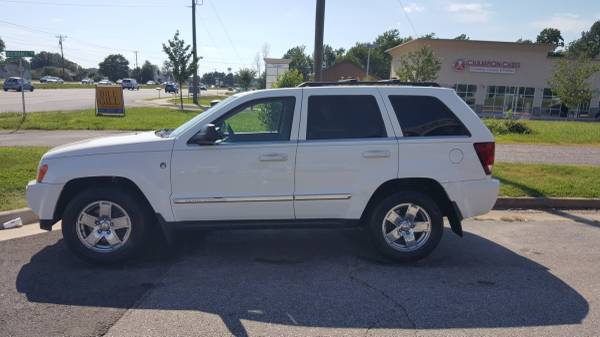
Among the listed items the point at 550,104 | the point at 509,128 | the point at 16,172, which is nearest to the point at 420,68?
the point at 509,128

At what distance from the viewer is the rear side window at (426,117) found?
469cm

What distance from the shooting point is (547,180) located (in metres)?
8.67

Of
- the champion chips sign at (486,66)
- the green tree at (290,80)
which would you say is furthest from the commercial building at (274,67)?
the champion chips sign at (486,66)

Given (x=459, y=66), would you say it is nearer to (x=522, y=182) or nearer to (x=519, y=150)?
(x=519, y=150)

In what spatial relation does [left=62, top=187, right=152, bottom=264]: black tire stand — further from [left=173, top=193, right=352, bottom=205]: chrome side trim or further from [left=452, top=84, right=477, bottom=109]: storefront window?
[left=452, top=84, right=477, bottom=109]: storefront window

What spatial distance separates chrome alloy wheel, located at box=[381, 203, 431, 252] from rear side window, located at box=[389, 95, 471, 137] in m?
0.85

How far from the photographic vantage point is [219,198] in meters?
4.47

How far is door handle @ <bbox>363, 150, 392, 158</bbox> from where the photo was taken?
452cm

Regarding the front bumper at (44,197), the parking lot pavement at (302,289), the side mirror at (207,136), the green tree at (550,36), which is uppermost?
the green tree at (550,36)

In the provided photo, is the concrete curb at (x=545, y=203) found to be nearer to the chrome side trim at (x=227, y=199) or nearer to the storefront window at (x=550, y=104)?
the chrome side trim at (x=227, y=199)

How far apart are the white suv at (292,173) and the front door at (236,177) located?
1 cm

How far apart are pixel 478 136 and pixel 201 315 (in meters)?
3.33

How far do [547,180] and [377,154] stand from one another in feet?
19.2

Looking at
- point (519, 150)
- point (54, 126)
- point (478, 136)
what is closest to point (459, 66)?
point (519, 150)
